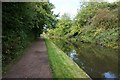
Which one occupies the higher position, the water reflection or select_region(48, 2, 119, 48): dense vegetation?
select_region(48, 2, 119, 48): dense vegetation

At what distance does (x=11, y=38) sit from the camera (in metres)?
13.5

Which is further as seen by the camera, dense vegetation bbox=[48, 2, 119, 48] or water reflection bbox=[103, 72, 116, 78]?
dense vegetation bbox=[48, 2, 119, 48]

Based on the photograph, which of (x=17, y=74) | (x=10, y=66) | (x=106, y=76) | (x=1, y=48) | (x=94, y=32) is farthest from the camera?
(x=94, y=32)

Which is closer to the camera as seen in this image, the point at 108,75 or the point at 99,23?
the point at 108,75

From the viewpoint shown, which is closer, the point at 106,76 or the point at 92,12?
the point at 106,76

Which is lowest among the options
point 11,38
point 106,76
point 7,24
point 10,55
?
point 106,76

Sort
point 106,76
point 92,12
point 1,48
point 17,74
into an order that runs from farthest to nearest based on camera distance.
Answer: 1. point 92,12
2. point 106,76
3. point 1,48
4. point 17,74

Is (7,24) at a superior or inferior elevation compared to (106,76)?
superior

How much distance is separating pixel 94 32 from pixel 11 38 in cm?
3075

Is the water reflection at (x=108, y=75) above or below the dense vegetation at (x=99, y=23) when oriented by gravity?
below

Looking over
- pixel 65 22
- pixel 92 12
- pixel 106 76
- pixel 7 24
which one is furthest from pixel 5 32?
pixel 65 22

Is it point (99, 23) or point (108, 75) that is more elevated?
point (99, 23)

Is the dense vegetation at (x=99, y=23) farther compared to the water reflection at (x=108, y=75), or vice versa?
the dense vegetation at (x=99, y=23)

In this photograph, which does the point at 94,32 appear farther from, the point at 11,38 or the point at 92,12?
the point at 11,38
